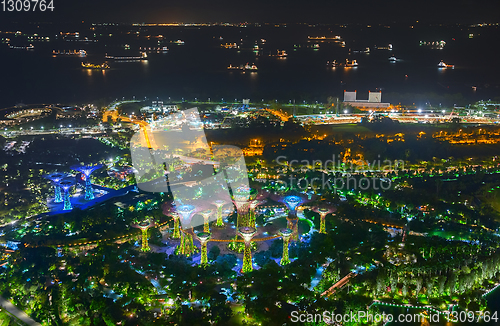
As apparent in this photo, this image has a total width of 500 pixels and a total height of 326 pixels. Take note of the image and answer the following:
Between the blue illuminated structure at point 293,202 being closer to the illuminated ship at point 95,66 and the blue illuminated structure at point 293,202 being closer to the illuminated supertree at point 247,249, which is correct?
the illuminated supertree at point 247,249

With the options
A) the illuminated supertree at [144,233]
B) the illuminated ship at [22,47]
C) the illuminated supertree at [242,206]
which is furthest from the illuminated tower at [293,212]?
the illuminated ship at [22,47]

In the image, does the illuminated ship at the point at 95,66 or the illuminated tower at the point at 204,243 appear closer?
the illuminated tower at the point at 204,243

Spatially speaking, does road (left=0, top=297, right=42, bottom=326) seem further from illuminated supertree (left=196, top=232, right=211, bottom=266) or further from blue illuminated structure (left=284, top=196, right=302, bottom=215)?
blue illuminated structure (left=284, top=196, right=302, bottom=215)

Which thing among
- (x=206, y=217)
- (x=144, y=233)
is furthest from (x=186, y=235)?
(x=144, y=233)

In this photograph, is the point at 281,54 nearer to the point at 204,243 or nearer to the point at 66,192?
the point at 66,192

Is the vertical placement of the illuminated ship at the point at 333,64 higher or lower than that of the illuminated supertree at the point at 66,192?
higher

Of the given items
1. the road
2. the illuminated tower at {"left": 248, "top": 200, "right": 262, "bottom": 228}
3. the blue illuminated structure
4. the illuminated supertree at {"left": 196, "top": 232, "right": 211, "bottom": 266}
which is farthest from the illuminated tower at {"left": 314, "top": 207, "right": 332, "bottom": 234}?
the road

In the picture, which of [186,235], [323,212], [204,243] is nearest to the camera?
[204,243]
